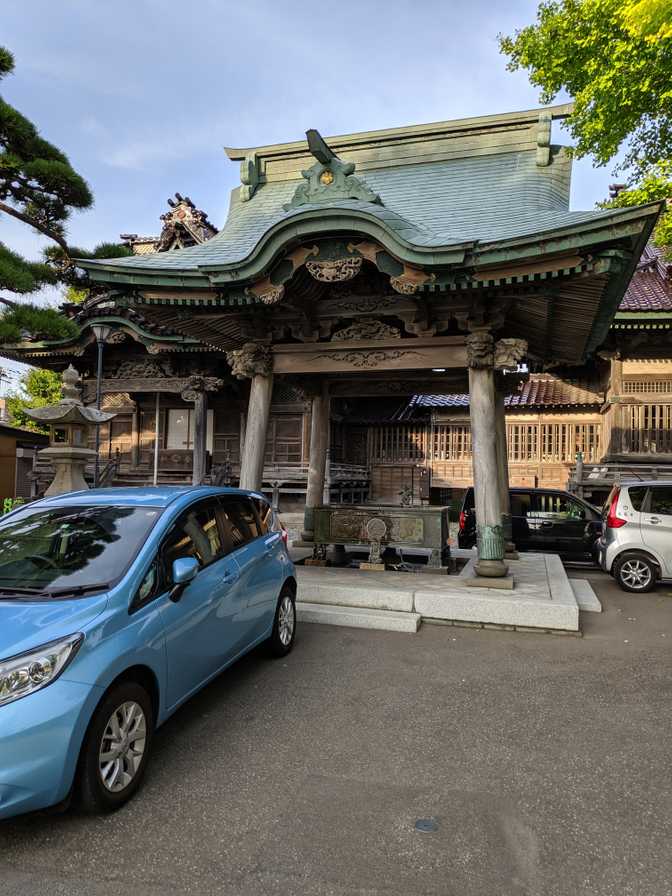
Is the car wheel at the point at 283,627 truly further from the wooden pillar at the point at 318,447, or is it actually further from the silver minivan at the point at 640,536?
the silver minivan at the point at 640,536

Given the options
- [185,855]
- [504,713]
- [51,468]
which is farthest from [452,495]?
[185,855]

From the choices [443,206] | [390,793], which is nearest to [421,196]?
[443,206]

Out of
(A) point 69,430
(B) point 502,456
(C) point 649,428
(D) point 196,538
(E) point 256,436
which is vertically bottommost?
(D) point 196,538

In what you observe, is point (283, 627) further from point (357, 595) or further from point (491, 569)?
point (491, 569)

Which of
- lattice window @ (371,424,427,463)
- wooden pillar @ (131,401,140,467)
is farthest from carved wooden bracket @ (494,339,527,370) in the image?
wooden pillar @ (131,401,140,467)

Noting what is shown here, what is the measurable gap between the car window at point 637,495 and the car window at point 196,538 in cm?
733

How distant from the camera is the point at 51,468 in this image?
19.0m

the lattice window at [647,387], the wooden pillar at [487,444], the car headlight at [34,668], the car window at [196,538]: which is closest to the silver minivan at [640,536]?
the wooden pillar at [487,444]

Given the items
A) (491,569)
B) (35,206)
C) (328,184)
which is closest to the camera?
(491,569)

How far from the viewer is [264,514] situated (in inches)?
225

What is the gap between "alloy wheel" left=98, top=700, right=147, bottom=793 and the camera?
2.94 metres

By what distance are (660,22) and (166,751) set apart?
32.6 ft

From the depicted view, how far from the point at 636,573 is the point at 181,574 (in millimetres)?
8060

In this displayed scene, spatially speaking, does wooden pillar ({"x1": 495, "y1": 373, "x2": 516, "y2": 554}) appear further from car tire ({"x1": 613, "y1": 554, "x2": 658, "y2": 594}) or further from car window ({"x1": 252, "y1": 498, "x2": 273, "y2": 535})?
car window ({"x1": 252, "y1": 498, "x2": 273, "y2": 535})
